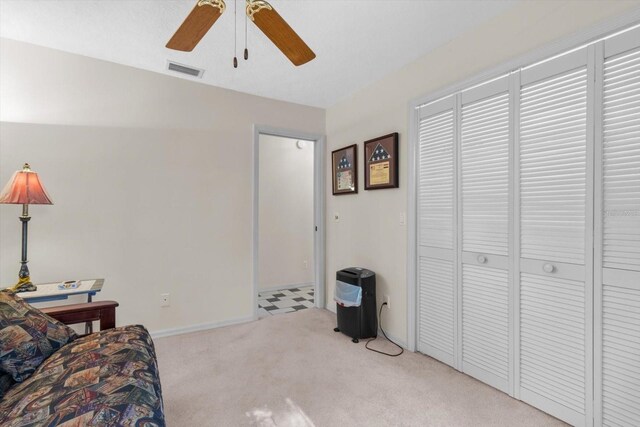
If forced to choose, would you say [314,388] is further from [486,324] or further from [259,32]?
[259,32]

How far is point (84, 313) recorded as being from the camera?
5.70 ft

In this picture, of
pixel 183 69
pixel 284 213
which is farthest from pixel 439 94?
pixel 284 213

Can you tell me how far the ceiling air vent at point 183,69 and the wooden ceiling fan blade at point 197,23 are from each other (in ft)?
3.68

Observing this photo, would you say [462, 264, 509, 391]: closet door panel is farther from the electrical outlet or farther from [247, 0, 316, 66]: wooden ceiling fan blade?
the electrical outlet

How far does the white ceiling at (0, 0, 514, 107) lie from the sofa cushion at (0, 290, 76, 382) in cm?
177

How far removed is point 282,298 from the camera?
421cm

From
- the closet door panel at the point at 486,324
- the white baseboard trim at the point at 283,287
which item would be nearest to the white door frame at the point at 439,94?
the closet door panel at the point at 486,324

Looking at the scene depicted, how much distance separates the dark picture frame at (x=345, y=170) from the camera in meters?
3.21

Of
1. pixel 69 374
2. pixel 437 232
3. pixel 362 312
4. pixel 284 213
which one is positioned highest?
pixel 284 213

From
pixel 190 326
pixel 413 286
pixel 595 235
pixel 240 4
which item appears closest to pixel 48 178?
pixel 190 326

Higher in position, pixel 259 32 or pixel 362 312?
pixel 259 32

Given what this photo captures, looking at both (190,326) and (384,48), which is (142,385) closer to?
(190,326)

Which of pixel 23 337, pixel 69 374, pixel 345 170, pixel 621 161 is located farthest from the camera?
pixel 345 170

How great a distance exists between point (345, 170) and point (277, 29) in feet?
6.42
